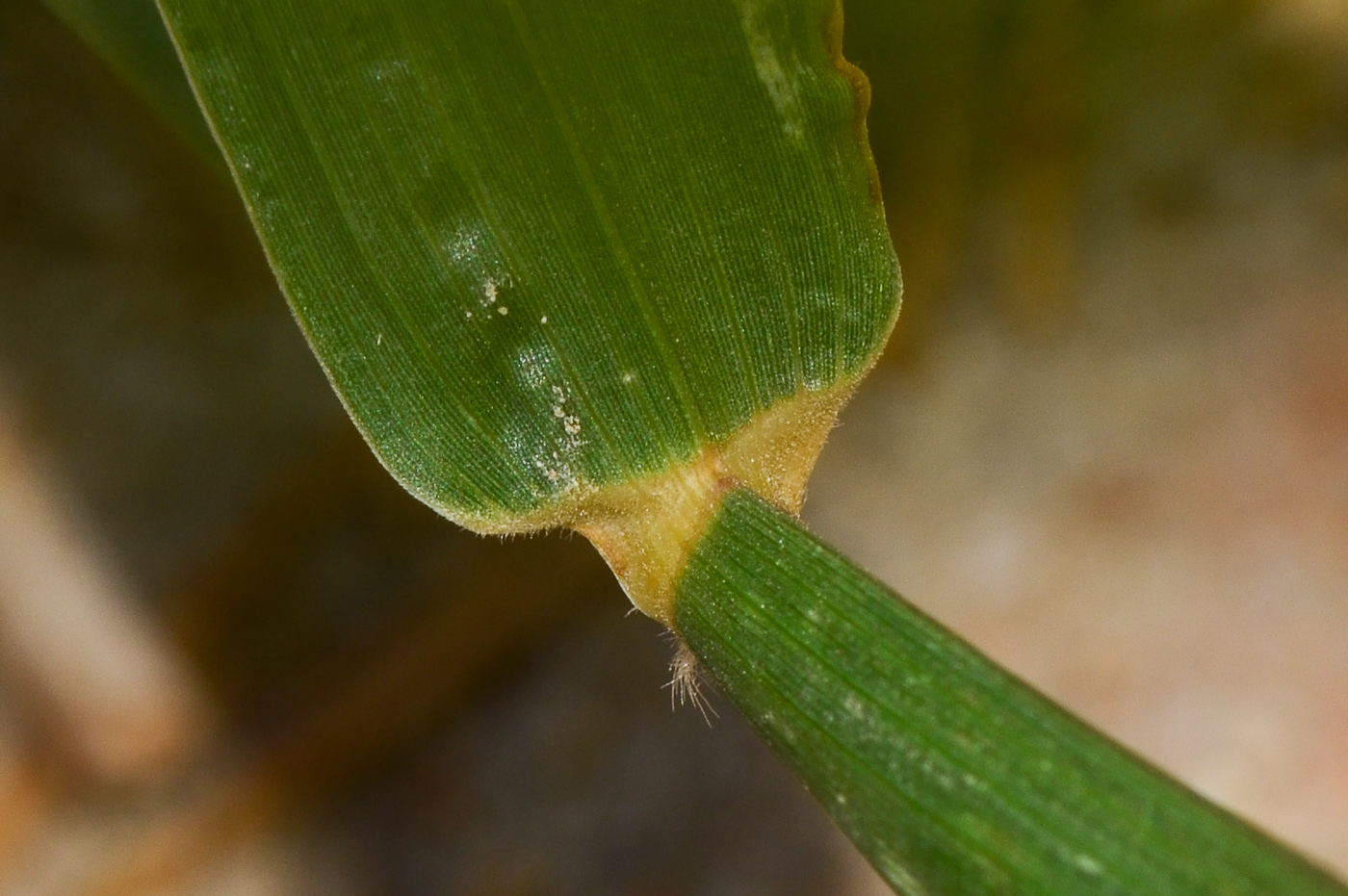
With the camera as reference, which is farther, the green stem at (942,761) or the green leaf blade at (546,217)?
the green leaf blade at (546,217)

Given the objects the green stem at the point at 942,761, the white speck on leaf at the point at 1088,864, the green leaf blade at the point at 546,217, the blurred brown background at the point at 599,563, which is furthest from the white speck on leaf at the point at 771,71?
the blurred brown background at the point at 599,563

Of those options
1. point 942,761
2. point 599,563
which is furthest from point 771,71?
point 599,563

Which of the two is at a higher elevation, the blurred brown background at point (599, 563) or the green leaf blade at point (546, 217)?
the green leaf blade at point (546, 217)

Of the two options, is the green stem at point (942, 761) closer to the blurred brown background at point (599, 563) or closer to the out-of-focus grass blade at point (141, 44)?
the out-of-focus grass blade at point (141, 44)

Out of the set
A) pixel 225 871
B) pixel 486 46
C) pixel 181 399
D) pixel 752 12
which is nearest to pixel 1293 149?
pixel 752 12

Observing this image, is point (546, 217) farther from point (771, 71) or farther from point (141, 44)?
point (141, 44)
